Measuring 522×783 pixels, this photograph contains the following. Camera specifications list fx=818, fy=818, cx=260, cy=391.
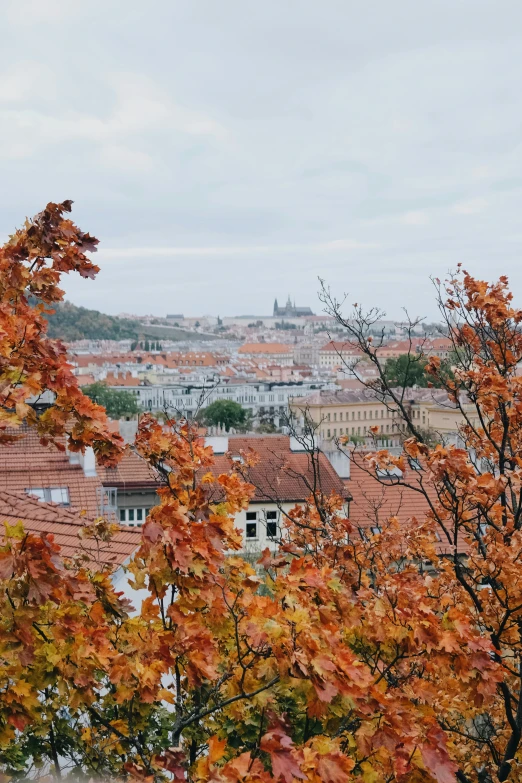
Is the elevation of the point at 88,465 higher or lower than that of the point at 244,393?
higher

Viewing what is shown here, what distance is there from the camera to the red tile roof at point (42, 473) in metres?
14.6

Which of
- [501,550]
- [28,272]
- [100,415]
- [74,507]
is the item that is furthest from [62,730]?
[74,507]

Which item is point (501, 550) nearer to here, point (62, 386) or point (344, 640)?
point (344, 640)

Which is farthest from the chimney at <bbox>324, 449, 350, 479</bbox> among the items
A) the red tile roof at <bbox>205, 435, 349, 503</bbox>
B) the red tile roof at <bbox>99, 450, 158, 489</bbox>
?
the red tile roof at <bbox>99, 450, 158, 489</bbox>

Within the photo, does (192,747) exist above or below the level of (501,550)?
below

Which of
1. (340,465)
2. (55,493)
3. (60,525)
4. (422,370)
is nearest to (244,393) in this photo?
(340,465)

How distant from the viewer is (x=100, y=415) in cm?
394

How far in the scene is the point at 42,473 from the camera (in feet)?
50.2

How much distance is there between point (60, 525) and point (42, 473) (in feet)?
20.4

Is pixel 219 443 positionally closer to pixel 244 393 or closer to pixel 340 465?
pixel 340 465

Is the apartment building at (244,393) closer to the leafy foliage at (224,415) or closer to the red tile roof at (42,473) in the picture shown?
the leafy foliage at (224,415)

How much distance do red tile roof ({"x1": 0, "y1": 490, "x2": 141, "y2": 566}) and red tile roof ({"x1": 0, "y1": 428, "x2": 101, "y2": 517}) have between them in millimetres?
4399

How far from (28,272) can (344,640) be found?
2.70 metres

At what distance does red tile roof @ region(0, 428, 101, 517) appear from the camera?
A: 14.6 meters
